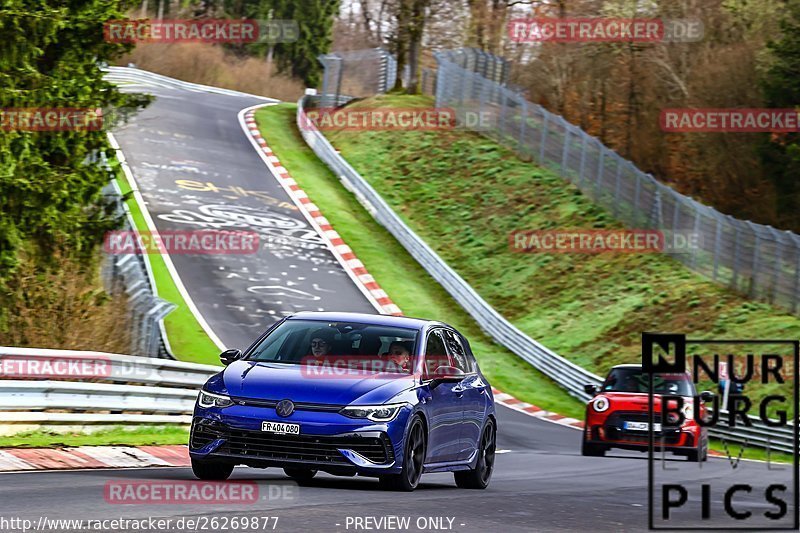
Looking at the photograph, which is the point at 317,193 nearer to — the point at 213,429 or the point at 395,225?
the point at 395,225

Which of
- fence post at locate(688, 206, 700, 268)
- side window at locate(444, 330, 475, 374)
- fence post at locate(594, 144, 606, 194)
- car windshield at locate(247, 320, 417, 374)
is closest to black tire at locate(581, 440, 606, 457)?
side window at locate(444, 330, 475, 374)

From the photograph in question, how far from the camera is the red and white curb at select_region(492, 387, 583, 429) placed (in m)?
27.3

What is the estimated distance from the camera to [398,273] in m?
37.9

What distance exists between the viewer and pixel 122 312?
78.4ft

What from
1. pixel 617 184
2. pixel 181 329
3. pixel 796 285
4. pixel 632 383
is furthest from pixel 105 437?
pixel 617 184

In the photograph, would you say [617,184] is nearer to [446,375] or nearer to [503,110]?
[503,110]

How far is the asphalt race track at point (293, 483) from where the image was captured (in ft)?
30.5

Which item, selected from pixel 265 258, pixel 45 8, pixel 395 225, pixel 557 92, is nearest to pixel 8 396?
pixel 45 8

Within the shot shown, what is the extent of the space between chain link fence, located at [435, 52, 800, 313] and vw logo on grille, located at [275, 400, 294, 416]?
20859mm

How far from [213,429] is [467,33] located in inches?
2074

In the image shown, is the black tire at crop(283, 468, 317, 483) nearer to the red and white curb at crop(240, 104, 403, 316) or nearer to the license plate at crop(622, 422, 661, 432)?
the license plate at crop(622, 422, 661, 432)

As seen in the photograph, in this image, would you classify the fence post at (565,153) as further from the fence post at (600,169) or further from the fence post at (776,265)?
the fence post at (776,265)

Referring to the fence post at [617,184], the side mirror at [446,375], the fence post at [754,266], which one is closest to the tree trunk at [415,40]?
the fence post at [617,184]

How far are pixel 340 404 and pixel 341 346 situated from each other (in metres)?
1.00
